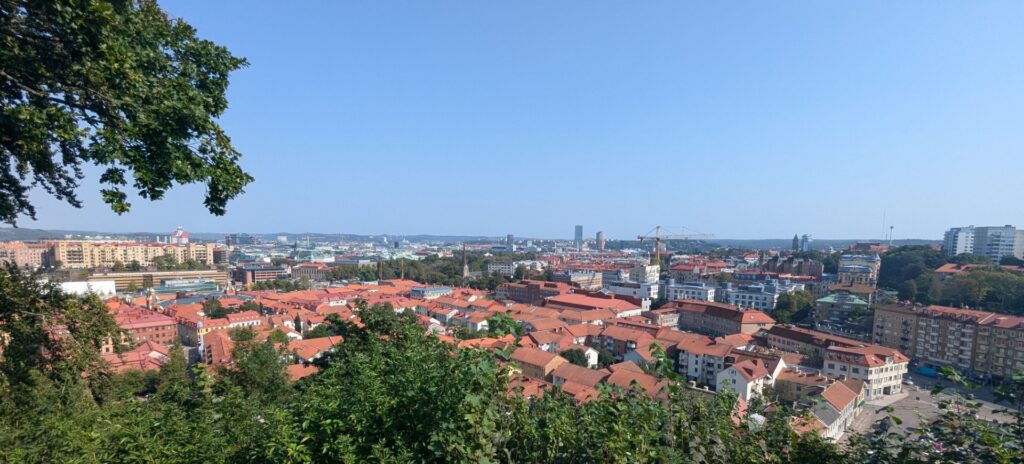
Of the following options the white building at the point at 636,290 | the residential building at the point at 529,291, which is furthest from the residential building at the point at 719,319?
the residential building at the point at 529,291

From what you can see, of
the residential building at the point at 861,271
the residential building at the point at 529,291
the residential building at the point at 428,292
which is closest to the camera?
the residential building at the point at 428,292

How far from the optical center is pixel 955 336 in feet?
77.4

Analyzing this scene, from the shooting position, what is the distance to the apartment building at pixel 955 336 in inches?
852

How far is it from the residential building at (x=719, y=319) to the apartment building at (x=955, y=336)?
20.3 feet

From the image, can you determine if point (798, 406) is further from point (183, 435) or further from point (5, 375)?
point (5, 375)

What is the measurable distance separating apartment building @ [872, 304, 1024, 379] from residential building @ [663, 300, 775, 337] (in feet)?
20.3

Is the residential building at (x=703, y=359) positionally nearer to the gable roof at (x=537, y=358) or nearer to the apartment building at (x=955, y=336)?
the gable roof at (x=537, y=358)

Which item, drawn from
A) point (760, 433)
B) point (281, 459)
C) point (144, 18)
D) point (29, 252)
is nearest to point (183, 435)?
point (281, 459)

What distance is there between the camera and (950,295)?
32969 mm

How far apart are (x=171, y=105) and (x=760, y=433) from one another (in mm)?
3903

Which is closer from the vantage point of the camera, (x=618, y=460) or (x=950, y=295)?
(x=618, y=460)

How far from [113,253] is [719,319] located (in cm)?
6810

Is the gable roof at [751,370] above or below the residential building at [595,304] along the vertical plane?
above

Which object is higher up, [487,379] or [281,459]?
[487,379]
